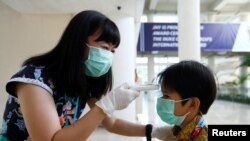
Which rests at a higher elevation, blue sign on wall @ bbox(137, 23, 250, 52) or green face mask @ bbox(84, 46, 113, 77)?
blue sign on wall @ bbox(137, 23, 250, 52)

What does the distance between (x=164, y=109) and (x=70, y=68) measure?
0.48 metres

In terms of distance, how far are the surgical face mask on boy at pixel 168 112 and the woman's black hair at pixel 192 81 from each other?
0.06m

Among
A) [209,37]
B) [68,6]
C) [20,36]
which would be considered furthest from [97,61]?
[209,37]

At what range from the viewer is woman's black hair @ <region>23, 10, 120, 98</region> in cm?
108

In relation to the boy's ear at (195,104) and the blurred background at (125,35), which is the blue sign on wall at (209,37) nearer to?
the blurred background at (125,35)

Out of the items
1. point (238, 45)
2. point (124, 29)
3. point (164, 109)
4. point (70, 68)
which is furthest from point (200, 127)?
point (238, 45)

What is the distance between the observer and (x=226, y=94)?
11.4 m

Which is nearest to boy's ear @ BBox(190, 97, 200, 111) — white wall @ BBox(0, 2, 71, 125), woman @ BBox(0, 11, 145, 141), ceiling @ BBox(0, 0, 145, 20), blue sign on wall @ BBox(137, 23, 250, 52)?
woman @ BBox(0, 11, 145, 141)

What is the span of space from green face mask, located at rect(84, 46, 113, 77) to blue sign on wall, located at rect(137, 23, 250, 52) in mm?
7042

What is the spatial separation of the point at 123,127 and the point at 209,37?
7.42 m

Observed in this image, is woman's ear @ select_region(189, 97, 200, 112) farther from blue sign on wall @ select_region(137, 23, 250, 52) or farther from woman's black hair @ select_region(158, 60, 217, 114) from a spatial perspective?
blue sign on wall @ select_region(137, 23, 250, 52)

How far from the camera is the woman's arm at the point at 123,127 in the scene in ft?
4.36

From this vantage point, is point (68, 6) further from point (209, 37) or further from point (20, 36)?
point (209, 37)

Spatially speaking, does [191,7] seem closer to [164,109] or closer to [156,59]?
[164,109]
